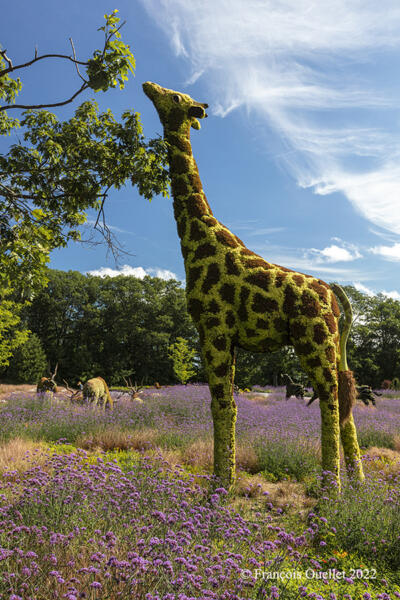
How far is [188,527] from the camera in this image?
10.0 feet

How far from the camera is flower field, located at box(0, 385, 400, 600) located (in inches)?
98.3

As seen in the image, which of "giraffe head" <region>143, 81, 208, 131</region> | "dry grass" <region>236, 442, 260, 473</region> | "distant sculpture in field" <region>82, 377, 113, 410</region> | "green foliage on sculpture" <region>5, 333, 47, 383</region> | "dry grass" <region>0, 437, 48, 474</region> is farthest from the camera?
"green foliage on sculpture" <region>5, 333, 47, 383</region>

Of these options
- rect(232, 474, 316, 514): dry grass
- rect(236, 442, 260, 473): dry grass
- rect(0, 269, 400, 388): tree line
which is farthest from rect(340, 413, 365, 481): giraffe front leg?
rect(0, 269, 400, 388): tree line

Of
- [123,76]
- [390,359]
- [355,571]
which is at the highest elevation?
[123,76]

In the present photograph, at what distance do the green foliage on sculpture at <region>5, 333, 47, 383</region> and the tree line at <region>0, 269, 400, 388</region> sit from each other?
0.09 m

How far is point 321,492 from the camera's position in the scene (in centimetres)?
524

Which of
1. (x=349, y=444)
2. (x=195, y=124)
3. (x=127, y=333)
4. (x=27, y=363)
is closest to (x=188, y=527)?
(x=349, y=444)

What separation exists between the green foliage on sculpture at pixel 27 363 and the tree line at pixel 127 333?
9 cm

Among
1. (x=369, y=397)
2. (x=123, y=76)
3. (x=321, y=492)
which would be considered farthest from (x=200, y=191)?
(x=369, y=397)

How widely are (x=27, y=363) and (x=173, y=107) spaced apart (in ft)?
109

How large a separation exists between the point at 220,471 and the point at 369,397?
37.0ft

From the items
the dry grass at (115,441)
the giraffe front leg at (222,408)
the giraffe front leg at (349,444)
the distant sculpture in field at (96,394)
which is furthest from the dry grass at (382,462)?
the distant sculpture in field at (96,394)

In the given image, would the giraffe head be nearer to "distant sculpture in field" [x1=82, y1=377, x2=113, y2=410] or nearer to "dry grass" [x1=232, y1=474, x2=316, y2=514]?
"dry grass" [x1=232, y1=474, x2=316, y2=514]

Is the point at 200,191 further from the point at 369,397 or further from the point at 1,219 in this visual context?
the point at 369,397
